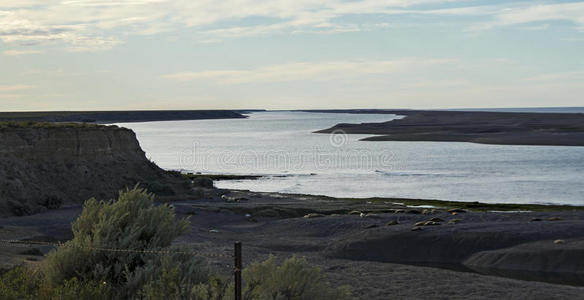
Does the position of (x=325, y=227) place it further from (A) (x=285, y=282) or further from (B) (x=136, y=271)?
(A) (x=285, y=282)

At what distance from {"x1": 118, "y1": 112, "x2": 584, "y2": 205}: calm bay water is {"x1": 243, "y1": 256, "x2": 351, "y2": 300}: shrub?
3166cm

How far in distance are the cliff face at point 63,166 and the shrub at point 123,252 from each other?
68.8 feet

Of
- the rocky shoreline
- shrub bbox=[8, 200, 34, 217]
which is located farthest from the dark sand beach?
shrub bbox=[8, 200, 34, 217]

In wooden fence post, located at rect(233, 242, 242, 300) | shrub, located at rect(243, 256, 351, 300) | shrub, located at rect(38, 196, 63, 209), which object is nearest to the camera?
wooden fence post, located at rect(233, 242, 242, 300)

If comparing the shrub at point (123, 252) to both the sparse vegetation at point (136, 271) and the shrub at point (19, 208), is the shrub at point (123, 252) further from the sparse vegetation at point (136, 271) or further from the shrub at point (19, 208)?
the shrub at point (19, 208)

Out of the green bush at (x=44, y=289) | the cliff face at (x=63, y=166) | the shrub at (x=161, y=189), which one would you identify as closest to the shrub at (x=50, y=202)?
the cliff face at (x=63, y=166)

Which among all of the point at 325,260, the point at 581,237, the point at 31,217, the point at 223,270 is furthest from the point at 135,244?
the point at 31,217

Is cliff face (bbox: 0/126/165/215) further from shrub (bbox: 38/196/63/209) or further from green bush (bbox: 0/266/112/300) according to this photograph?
green bush (bbox: 0/266/112/300)

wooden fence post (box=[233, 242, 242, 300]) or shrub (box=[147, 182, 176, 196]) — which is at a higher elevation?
wooden fence post (box=[233, 242, 242, 300])

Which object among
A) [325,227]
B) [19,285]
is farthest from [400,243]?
[19,285]

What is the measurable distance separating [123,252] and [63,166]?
28087mm

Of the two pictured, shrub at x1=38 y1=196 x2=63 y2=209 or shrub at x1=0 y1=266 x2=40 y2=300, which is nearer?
shrub at x1=0 y1=266 x2=40 y2=300

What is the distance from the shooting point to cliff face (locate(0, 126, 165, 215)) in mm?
35531

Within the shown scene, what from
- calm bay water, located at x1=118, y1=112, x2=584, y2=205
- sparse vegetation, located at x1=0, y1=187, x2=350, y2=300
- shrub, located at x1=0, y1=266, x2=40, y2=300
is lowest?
calm bay water, located at x1=118, y1=112, x2=584, y2=205
